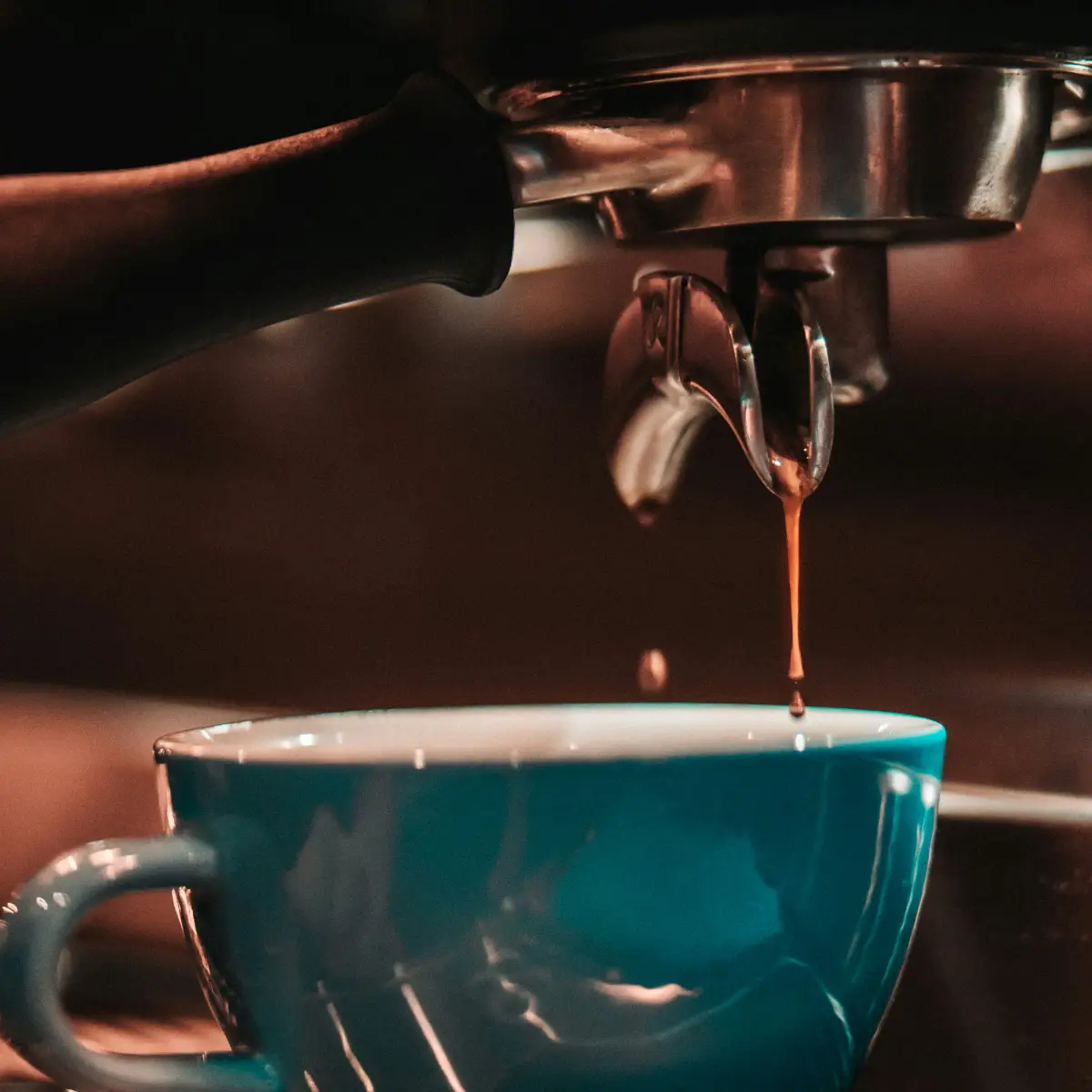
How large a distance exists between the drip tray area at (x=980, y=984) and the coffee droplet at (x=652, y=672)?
10cm

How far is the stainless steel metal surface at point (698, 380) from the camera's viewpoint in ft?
1.02

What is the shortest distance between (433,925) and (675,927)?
4 centimetres

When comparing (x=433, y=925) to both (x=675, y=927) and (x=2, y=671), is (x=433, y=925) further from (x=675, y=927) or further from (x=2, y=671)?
(x=2, y=671)

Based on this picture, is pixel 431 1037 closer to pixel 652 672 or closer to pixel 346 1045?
pixel 346 1045

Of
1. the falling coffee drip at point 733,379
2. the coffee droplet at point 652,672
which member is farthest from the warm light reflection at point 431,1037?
the coffee droplet at point 652,672

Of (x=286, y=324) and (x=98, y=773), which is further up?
(x=286, y=324)

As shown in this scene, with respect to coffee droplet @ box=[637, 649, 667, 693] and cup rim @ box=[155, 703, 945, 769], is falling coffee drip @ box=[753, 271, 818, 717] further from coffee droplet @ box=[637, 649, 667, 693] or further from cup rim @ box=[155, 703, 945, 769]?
coffee droplet @ box=[637, 649, 667, 693]

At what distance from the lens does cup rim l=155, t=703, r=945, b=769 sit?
272 mm

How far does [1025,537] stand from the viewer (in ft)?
1.47

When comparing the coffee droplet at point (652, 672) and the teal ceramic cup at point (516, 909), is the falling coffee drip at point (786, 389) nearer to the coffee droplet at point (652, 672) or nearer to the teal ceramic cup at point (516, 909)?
the teal ceramic cup at point (516, 909)

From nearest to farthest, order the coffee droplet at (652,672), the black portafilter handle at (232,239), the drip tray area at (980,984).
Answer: the black portafilter handle at (232,239)
the drip tray area at (980,984)
the coffee droplet at (652,672)

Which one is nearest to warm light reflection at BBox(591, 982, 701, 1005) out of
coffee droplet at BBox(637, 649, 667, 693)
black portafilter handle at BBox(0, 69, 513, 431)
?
black portafilter handle at BBox(0, 69, 513, 431)

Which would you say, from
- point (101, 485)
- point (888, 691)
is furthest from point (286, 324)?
point (888, 691)

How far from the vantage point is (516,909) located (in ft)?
0.89
